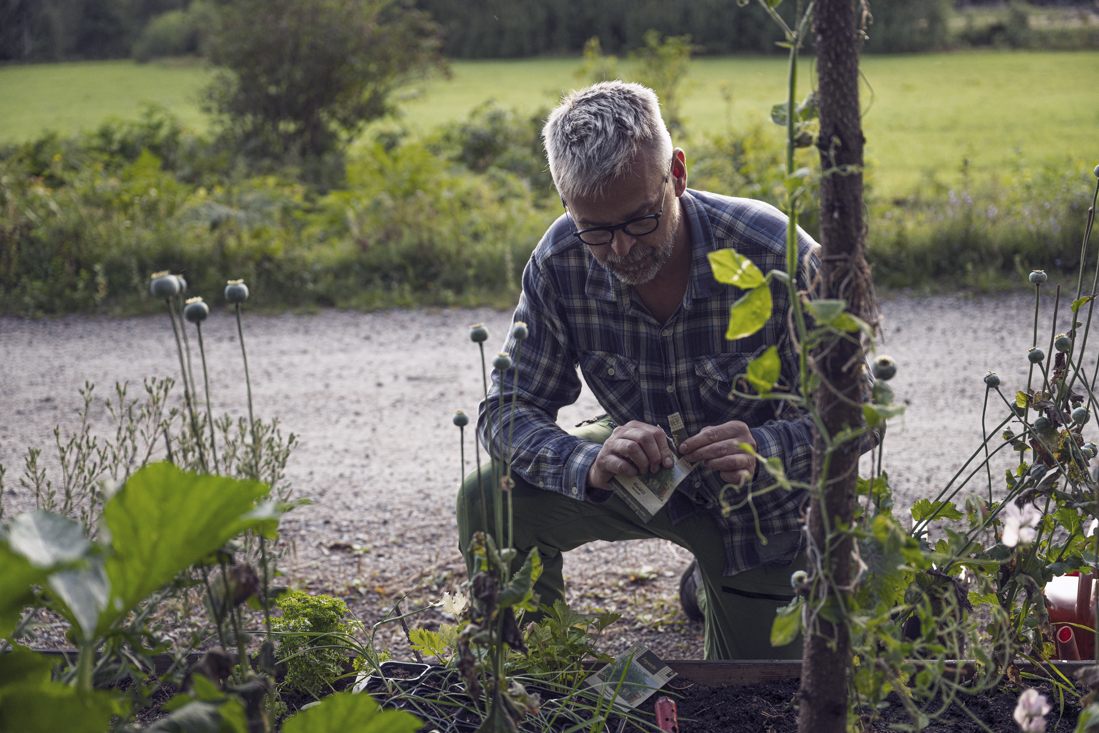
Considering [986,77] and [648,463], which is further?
[986,77]

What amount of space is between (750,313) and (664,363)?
1.46 metres

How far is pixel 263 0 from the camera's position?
10.1m

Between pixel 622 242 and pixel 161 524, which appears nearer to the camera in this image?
pixel 161 524

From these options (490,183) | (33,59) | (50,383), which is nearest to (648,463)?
(50,383)

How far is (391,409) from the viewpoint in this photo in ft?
15.7

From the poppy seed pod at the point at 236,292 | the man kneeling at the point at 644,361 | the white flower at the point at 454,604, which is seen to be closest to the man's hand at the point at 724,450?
the man kneeling at the point at 644,361

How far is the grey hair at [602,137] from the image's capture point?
2.20 metres

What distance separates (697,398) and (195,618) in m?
1.78

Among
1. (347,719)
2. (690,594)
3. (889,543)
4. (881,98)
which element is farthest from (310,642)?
(881,98)

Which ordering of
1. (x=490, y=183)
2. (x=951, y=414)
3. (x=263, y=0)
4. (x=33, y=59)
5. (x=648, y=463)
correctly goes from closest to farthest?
(x=648, y=463)
(x=951, y=414)
(x=490, y=183)
(x=263, y=0)
(x=33, y=59)

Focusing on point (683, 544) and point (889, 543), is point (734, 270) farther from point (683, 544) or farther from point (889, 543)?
point (683, 544)

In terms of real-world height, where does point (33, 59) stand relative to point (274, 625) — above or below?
above

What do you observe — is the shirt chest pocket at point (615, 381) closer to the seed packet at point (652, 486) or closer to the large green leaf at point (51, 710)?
the seed packet at point (652, 486)

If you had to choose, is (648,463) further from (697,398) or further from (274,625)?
(274,625)
